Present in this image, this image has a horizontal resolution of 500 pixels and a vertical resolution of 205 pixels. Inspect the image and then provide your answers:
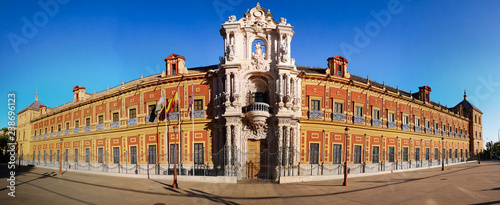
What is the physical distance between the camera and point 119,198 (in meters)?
14.6

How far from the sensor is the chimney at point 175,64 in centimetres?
2723

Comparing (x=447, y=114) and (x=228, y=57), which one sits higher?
(x=228, y=57)

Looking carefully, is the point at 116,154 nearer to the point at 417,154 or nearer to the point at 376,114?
the point at 376,114

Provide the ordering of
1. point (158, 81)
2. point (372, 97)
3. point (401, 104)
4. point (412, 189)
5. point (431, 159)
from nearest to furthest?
1. point (412, 189)
2. point (158, 81)
3. point (372, 97)
4. point (401, 104)
5. point (431, 159)

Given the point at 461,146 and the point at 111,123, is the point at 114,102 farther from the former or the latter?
the point at 461,146

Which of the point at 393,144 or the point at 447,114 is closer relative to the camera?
the point at 393,144

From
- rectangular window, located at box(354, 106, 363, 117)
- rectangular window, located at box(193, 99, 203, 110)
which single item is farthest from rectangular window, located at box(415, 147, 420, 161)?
rectangular window, located at box(193, 99, 203, 110)

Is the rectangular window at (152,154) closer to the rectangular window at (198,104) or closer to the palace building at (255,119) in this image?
the palace building at (255,119)

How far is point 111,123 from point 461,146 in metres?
55.9

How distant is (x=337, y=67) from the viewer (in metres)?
27.6

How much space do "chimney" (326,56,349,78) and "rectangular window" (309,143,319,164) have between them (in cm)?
736

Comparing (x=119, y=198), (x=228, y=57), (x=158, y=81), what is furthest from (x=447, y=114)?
(x=119, y=198)

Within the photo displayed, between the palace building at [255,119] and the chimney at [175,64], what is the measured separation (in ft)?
0.33

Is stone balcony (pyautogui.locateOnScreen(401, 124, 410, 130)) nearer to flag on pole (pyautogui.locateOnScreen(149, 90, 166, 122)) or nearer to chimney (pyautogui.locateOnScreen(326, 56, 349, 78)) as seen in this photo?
chimney (pyautogui.locateOnScreen(326, 56, 349, 78))
